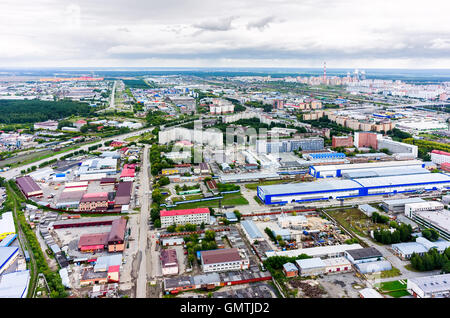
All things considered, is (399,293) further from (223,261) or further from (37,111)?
(37,111)

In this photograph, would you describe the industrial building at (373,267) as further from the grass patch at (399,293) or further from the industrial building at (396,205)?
the industrial building at (396,205)

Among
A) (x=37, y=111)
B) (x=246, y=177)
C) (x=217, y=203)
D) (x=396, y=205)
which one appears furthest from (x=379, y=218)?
(x=37, y=111)

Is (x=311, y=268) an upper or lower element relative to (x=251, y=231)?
lower

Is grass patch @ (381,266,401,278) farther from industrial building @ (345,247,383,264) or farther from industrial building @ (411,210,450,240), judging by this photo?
industrial building @ (411,210,450,240)

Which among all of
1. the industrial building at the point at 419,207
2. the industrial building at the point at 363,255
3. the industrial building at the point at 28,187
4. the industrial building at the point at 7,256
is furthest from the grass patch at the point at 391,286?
the industrial building at the point at 28,187
